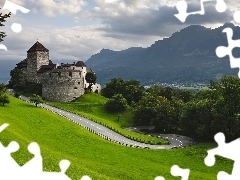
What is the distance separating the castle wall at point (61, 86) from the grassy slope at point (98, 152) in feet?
149

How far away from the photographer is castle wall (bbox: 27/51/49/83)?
424ft

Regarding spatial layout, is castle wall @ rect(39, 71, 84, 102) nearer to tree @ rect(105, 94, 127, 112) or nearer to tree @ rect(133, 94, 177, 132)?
tree @ rect(105, 94, 127, 112)

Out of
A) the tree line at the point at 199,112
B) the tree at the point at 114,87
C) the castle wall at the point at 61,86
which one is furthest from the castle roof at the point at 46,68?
the tree line at the point at 199,112

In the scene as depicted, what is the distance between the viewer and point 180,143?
266 feet

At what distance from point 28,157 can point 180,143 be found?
57.4 metres

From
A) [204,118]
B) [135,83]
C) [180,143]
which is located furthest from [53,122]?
[135,83]

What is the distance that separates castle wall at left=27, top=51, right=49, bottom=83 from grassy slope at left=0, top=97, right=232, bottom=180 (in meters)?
56.7

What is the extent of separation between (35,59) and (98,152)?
3267 inches

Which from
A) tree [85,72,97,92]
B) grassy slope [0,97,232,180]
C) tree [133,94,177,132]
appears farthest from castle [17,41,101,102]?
grassy slope [0,97,232,180]

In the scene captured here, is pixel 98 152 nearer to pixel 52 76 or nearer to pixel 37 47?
pixel 52 76

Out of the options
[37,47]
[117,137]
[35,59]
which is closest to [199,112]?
[117,137]

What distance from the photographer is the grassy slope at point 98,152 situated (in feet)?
140

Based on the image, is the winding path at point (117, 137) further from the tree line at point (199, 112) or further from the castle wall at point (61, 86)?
the castle wall at point (61, 86)

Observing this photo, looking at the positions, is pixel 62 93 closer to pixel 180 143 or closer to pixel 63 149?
pixel 180 143
